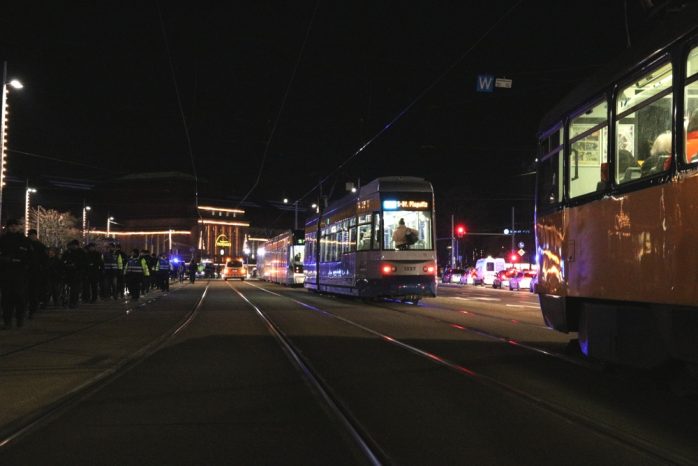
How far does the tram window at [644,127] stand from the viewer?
6.80 m

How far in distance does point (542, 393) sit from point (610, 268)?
1520mm

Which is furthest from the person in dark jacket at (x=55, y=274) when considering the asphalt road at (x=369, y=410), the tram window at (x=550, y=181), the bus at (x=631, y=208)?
the bus at (x=631, y=208)

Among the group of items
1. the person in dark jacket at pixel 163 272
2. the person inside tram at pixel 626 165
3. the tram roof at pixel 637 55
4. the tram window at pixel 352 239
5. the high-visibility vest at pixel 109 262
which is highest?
the tram roof at pixel 637 55

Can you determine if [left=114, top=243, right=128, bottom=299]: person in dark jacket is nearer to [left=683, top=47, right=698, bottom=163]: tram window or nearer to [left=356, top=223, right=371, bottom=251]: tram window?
[left=356, top=223, right=371, bottom=251]: tram window

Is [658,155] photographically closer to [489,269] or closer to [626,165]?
[626,165]

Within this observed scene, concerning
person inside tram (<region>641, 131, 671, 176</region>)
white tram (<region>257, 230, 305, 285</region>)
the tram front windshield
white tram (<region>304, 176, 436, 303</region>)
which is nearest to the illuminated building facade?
white tram (<region>257, 230, 305, 285</region>)

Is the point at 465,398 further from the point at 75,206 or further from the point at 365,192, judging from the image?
the point at 75,206

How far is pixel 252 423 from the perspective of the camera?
625cm

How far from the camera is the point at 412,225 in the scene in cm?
2177

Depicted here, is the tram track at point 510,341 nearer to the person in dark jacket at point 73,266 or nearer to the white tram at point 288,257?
the person in dark jacket at point 73,266

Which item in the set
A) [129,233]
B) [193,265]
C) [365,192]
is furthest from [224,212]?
[365,192]

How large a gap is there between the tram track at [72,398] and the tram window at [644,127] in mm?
5947

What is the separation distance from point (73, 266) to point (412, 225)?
31.4 feet

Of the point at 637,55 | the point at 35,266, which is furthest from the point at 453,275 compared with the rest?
the point at 637,55
